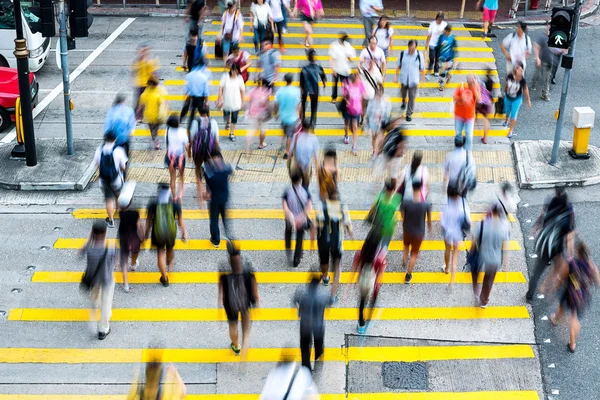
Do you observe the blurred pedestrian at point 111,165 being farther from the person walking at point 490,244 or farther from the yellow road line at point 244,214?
the person walking at point 490,244

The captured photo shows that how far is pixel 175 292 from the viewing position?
13234mm

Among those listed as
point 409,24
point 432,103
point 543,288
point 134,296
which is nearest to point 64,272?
point 134,296

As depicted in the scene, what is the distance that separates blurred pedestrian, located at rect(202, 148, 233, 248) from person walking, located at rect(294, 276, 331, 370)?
3.24 metres

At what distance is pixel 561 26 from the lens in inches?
623

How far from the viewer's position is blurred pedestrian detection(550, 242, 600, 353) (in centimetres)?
1176

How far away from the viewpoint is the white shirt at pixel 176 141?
1483cm

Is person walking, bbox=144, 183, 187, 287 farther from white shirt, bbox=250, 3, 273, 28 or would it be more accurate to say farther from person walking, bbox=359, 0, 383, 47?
person walking, bbox=359, 0, 383, 47

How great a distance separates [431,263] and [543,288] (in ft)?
5.70

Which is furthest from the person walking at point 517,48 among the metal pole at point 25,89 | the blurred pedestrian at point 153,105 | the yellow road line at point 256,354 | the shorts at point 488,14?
the metal pole at point 25,89

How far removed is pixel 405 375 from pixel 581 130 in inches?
294

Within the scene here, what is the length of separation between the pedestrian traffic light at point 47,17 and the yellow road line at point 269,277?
4685 mm

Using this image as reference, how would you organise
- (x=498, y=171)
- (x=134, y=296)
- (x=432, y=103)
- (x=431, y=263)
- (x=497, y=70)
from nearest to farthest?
(x=134, y=296) → (x=431, y=263) → (x=498, y=171) → (x=432, y=103) → (x=497, y=70)

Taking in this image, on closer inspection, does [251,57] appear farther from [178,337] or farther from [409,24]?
[178,337]

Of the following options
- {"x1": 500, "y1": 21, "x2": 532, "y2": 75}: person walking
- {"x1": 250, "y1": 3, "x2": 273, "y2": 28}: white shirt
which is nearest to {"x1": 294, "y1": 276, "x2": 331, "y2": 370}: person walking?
{"x1": 500, "y1": 21, "x2": 532, "y2": 75}: person walking
